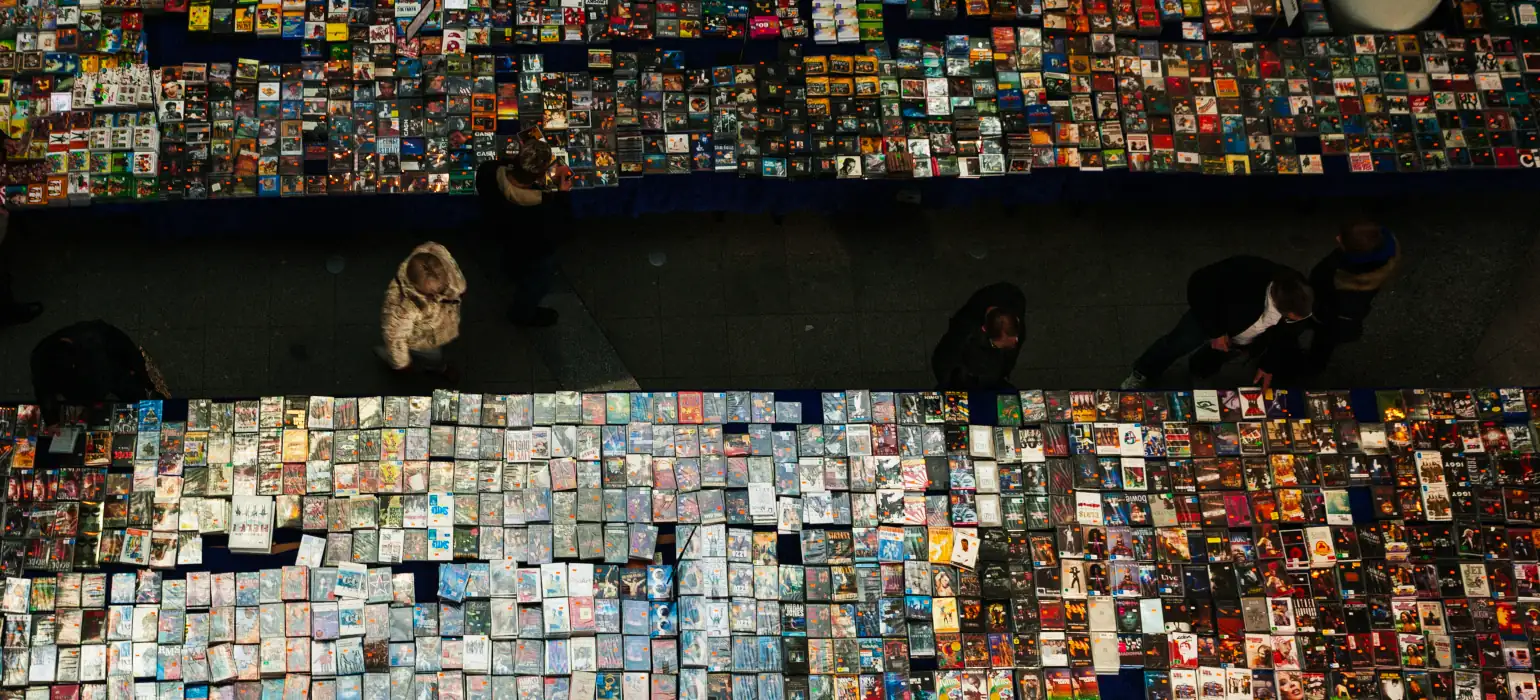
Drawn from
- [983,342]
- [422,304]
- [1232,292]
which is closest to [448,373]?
[422,304]

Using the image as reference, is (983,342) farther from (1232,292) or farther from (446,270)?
(446,270)

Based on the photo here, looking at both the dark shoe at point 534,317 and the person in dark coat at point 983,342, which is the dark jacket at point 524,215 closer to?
the dark shoe at point 534,317

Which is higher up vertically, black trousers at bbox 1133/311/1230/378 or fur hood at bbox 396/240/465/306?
fur hood at bbox 396/240/465/306

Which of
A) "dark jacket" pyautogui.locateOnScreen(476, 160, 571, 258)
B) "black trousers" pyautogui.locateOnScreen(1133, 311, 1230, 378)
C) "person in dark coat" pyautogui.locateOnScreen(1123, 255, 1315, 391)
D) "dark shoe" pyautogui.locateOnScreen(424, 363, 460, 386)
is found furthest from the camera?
"dark shoe" pyautogui.locateOnScreen(424, 363, 460, 386)

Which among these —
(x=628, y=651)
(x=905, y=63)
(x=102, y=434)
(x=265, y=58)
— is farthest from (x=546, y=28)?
(x=628, y=651)

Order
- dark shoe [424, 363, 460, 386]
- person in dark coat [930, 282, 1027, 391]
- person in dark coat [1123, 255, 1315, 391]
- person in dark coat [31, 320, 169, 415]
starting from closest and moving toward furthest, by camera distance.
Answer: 1. person in dark coat [31, 320, 169, 415]
2. person in dark coat [930, 282, 1027, 391]
3. person in dark coat [1123, 255, 1315, 391]
4. dark shoe [424, 363, 460, 386]

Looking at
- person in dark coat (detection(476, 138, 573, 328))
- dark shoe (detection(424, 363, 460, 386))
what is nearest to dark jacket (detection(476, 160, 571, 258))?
person in dark coat (detection(476, 138, 573, 328))

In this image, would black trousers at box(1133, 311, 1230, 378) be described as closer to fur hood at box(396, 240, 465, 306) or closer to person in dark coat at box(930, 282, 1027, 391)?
person in dark coat at box(930, 282, 1027, 391)
